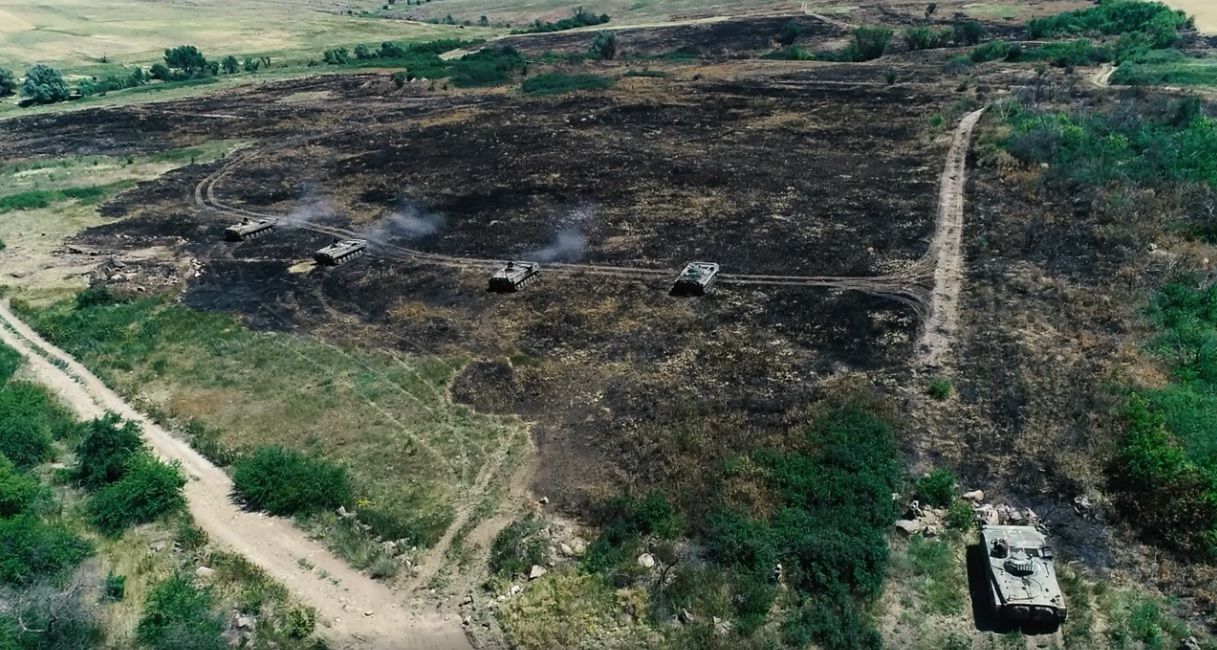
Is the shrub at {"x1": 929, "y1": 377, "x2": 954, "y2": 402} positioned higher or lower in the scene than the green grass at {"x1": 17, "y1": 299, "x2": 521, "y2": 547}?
higher

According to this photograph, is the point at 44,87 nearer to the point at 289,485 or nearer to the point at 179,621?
the point at 289,485

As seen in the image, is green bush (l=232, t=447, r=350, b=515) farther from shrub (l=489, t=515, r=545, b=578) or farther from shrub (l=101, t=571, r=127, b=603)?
shrub (l=489, t=515, r=545, b=578)

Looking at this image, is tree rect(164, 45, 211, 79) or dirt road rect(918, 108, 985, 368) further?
tree rect(164, 45, 211, 79)

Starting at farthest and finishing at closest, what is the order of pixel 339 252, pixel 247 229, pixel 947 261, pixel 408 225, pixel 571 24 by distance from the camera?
pixel 571 24 → pixel 408 225 → pixel 247 229 → pixel 339 252 → pixel 947 261

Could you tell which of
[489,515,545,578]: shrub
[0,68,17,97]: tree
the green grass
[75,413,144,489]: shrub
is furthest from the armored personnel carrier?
[0,68,17,97]: tree

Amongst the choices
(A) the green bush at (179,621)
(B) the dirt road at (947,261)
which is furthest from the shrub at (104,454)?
(B) the dirt road at (947,261)


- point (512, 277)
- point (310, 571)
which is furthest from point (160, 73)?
point (310, 571)

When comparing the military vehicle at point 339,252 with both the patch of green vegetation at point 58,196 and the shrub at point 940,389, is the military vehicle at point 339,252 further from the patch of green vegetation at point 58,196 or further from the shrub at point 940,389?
the shrub at point 940,389
